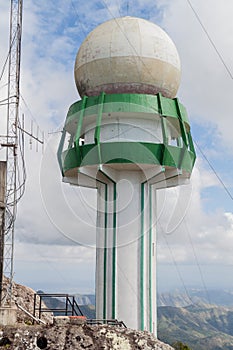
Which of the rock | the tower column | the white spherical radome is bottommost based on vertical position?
the rock

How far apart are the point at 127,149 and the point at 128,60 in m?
4.98

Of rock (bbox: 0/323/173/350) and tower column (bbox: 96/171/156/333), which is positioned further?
tower column (bbox: 96/171/156/333)

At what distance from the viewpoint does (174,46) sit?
98.8 ft

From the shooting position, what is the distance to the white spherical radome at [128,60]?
28453 mm

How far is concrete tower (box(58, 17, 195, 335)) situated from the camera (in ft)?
89.9

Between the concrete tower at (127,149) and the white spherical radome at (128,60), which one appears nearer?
the concrete tower at (127,149)

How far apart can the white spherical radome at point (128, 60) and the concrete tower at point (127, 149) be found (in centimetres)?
5

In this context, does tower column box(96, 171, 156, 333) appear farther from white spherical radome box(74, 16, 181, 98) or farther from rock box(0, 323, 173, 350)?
rock box(0, 323, 173, 350)

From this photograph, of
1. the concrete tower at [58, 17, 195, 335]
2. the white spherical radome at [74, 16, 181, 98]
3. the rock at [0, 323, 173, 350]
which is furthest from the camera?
the white spherical radome at [74, 16, 181, 98]

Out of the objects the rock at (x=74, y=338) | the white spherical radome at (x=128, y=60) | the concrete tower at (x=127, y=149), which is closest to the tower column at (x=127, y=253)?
the concrete tower at (x=127, y=149)

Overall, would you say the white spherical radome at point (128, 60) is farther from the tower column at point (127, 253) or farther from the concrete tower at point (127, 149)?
the tower column at point (127, 253)

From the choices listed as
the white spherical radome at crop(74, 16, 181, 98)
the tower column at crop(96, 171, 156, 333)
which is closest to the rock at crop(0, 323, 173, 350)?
the tower column at crop(96, 171, 156, 333)

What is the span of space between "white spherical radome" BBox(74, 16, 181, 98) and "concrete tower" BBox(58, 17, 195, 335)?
0.17 feet

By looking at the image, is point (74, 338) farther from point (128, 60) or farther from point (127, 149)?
point (128, 60)
